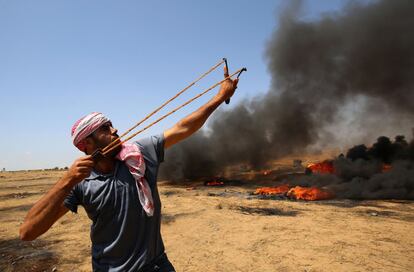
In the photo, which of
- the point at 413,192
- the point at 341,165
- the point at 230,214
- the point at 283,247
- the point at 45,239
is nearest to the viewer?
the point at 283,247

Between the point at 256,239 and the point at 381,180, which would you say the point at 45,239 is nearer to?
the point at 256,239

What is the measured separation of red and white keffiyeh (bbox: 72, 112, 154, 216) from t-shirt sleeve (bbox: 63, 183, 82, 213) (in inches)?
15.2

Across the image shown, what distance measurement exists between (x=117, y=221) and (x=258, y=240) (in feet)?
18.1

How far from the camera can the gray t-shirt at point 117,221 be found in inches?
91.2

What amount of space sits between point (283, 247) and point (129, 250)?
5103 mm

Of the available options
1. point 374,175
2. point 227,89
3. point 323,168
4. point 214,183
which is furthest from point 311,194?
point 227,89

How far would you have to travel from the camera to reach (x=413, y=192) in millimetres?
13305

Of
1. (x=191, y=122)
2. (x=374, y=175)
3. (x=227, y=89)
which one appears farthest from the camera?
(x=374, y=175)

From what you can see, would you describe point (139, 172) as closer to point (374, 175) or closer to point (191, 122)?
point (191, 122)

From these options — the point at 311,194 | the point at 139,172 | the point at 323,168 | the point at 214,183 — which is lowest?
the point at 311,194

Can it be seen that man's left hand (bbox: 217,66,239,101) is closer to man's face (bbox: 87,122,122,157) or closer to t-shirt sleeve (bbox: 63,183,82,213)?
man's face (bbox: 87,122,122,157)

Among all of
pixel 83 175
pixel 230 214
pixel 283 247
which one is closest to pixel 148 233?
pixel 83 175

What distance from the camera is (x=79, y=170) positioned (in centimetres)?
212

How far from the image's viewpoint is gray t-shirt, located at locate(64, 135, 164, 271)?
232 cm
